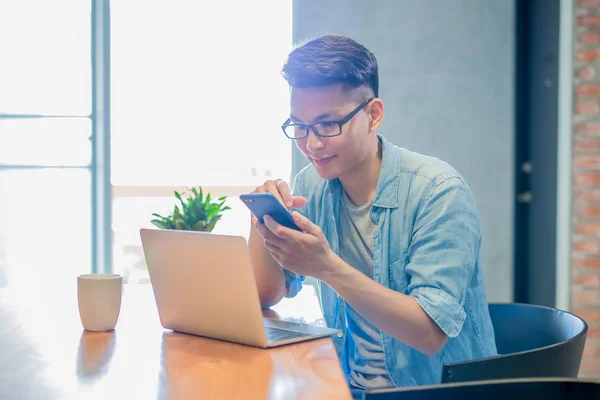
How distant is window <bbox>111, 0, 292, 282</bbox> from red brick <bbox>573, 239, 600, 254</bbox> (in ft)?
4.92

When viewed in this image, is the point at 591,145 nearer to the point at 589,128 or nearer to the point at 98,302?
the point at 589,128

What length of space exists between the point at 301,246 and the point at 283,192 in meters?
0.20

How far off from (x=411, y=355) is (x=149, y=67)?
3303mm

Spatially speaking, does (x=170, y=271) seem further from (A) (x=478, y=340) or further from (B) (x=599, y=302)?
(B) (x=599, y=302)

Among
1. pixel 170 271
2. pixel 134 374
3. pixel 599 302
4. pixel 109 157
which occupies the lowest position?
pixel 599 302

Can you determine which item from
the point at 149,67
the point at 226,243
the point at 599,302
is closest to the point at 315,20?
the point at 149,67

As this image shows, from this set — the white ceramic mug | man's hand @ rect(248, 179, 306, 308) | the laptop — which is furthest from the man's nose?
the white ceramic mug

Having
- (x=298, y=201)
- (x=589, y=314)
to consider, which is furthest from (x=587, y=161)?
(x=298, y=201)

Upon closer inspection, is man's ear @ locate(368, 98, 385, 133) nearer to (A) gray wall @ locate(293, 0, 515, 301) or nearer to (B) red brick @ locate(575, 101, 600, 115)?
(B) red brick @ locate(575, 101, 600, 115)

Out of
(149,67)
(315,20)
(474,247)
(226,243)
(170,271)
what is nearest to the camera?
(226,243)

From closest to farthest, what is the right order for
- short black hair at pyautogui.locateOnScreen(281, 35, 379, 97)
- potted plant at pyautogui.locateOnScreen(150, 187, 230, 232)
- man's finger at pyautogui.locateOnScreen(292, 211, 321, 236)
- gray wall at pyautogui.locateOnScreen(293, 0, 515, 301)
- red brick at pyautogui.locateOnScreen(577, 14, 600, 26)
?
man's finger at pyautogui.locateOnScreen(292, 211, 321, 236), short black hair at pyautogui.locateOnScreen(281, 35, 379, 97), potted plant at pyautogui.locateOnScreen(150, 187, 230, 232), red brick at pyautogui.locateOnScreen(577, 14, 600, 26), gray wall at pyautogui.locateOnScreen(293, 0, 515, 301)

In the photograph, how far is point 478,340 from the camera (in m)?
1.52

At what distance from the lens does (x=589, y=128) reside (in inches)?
122

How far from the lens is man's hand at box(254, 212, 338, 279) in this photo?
128 cm
